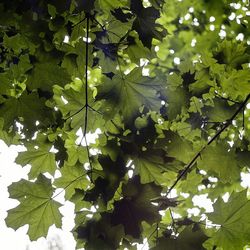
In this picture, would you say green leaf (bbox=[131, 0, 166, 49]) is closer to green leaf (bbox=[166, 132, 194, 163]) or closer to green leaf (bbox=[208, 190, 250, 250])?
green leaf (bbox=[166, 132, 194, 163])

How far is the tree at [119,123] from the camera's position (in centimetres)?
130

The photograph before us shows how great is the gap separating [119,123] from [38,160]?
52 cm

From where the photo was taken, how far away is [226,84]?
5.75 ft

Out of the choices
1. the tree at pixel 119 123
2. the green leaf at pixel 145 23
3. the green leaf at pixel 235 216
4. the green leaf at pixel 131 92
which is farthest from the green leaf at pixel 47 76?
the green leaf at pixel 235 216

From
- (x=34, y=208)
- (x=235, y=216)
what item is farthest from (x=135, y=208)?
(x=34, y=208)

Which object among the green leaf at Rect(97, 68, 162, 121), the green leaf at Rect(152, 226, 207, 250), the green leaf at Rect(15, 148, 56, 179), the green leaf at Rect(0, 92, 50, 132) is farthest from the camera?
the green leaf at Rect(15, 148, 56, 179)

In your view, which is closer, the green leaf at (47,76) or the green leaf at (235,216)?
the green leaf at (235,216)

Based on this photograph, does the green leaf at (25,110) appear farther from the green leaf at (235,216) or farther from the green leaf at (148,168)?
the green leaf at (235,216)

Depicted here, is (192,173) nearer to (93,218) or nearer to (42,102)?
(93,218)

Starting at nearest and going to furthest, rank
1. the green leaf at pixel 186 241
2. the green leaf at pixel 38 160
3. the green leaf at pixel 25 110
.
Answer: the green leaf at pixel 186 241 < the green leaf at pixel 25 110 < the green leaf at pixel 38 160

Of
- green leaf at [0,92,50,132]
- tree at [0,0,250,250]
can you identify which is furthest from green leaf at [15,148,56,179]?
green leaf at [0,92,50,132]

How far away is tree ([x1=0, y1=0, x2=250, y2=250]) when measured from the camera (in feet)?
4.26

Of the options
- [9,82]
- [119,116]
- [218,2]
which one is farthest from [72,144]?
[218,2]

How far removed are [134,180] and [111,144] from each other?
0.21m
